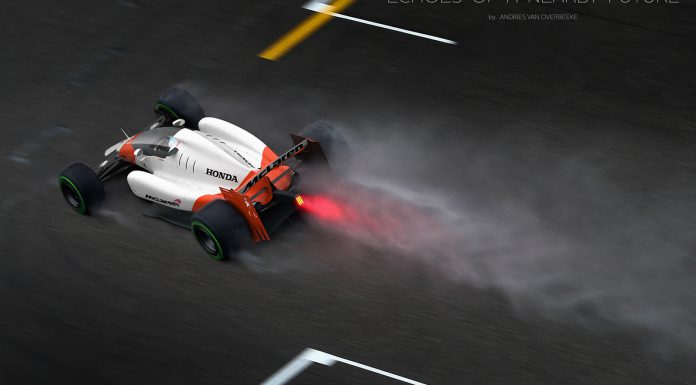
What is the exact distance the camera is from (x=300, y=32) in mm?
19375

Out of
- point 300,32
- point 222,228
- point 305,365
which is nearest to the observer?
point 305,365

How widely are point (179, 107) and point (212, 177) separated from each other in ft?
6.27

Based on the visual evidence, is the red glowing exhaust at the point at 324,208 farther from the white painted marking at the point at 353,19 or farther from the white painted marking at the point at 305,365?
the white painted marking at the point at 353,19

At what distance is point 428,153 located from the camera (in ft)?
55.0

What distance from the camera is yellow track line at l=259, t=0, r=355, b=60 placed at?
19078mm

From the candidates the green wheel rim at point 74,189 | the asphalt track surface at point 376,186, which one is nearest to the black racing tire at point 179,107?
the asphalt track surface at point 376,186

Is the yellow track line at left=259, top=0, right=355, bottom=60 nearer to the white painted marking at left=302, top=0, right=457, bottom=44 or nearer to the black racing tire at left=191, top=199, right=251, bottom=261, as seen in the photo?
the white painted marking at left=302, top=0, right=457, bottom=44

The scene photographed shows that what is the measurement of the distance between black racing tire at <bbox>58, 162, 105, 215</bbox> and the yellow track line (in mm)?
4451

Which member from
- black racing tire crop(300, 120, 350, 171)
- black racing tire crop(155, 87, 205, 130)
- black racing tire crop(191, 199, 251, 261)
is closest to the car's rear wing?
black racing tire crop(300, 120, 350, 171)

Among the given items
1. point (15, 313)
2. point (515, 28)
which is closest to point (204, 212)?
point (15, 313)

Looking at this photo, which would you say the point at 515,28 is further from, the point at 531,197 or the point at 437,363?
the point at 437,363

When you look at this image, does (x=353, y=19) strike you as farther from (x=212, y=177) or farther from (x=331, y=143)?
(x=212, y=177)

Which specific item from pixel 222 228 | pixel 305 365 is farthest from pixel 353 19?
pixel 305 365

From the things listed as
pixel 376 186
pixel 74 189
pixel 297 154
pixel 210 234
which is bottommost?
pixel 210 234
